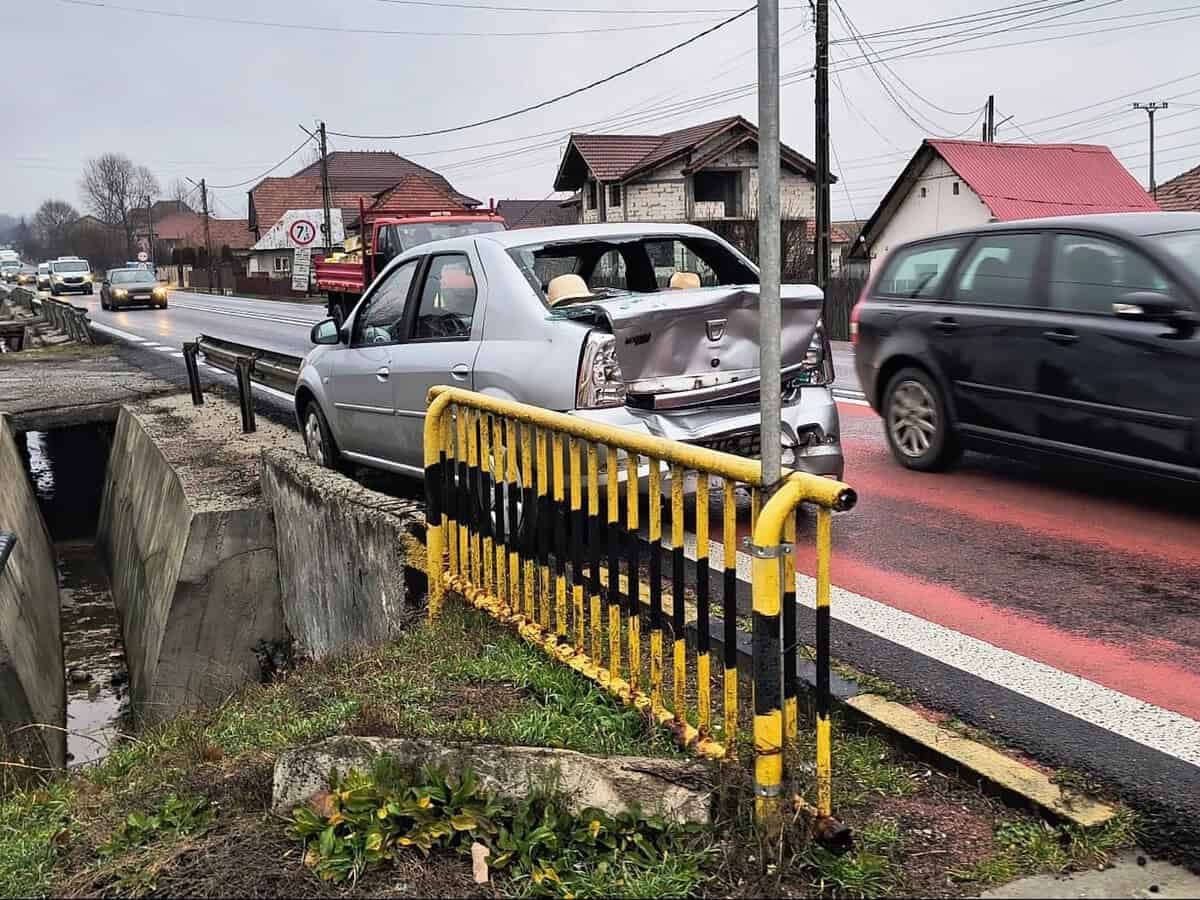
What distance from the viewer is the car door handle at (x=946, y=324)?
755cm

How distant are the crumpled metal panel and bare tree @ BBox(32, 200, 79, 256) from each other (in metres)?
170

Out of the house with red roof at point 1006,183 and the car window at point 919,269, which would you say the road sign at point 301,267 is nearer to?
the house with red roof at point 1006,183

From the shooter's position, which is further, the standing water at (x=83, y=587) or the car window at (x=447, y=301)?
the standing water at (x=83, y=587)

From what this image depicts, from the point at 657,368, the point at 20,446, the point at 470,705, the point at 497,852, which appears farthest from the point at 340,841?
the point at 20,446

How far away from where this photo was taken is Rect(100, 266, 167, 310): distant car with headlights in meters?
44.2

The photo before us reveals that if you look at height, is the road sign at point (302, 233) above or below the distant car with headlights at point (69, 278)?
above

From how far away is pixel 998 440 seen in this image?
7.29 meters

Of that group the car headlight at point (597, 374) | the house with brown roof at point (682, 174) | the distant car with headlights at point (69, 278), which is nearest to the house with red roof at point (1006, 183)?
the house with brown roof at point (682, 174)

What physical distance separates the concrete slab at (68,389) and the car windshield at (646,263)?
10259mm

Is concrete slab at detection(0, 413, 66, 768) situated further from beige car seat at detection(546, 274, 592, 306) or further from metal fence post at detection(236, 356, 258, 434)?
beige car seat at detection(546, 274, 592, 306)

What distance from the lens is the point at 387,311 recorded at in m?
7.89

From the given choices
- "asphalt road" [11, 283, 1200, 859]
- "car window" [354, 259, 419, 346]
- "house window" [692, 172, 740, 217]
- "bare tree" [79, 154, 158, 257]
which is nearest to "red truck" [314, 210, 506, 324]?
"car window" [354, 259, 419, 346]

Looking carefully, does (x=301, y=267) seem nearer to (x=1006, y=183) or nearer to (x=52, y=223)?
(x=1006, y=183)

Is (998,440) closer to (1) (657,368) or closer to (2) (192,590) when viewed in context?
(1) (657,368)
